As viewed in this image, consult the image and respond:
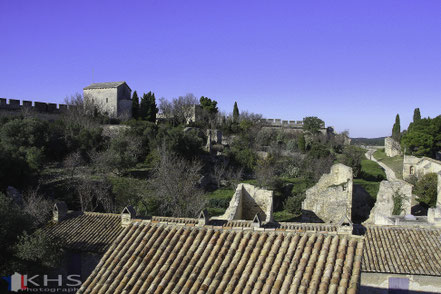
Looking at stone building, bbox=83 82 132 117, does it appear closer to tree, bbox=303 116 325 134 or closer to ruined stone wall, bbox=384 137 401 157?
tree, bbox=303 116 325 134

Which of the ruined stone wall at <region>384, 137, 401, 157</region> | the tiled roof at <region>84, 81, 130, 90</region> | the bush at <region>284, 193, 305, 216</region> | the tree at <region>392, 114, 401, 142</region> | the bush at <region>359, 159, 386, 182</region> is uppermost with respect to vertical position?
the tiled roof at <region>84, 81, 130, 90</region>

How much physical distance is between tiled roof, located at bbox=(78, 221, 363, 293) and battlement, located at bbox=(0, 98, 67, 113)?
3022 cm

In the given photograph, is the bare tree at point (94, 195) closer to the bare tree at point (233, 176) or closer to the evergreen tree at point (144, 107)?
the bare tree at point (233, 176)

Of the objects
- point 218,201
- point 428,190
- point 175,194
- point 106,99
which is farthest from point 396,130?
point 175,194

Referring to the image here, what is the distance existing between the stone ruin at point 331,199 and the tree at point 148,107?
25.7 m

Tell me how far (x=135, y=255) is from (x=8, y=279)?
21.4 feet

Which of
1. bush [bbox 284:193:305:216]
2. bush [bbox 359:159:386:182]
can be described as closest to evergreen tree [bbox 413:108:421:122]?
bush [bbox 359:159:386:182]

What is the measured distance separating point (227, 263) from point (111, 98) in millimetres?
37797

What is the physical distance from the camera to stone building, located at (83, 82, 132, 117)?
40.3 m

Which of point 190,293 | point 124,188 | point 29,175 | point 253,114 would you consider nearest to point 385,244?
point 190,293

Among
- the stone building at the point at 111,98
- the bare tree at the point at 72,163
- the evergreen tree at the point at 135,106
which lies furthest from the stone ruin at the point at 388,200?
the evergreen tree at the point at 135,106

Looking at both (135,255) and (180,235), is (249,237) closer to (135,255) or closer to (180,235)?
(180,235)

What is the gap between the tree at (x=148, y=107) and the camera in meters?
43.0

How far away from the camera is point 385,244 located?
12.7 metres
